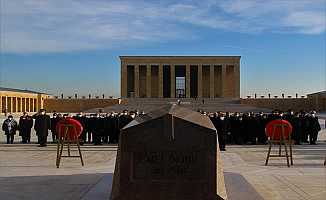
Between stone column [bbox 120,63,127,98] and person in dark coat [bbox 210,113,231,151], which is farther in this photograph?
stone column [bbox 120,63,127,98]

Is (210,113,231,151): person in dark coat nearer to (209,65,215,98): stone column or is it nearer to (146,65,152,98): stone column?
(209,65,215,98): stone column

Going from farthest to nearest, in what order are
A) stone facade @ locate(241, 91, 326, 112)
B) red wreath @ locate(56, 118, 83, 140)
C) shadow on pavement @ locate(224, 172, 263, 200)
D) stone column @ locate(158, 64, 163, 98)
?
stone column @ locate(158, 64, 163, 98)
stone facade @ locate(241, 91, 326, 112)
red wreath @ locate(56, 118, 83, 140)
shadow on pavement @ locate(224, 172, 263, 200)

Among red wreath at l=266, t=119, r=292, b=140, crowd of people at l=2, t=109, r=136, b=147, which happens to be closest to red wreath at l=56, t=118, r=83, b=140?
red wreath at l=266, t=119, r=292, b=140

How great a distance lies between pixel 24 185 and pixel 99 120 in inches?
414

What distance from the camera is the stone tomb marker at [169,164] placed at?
Result: 19.3ft

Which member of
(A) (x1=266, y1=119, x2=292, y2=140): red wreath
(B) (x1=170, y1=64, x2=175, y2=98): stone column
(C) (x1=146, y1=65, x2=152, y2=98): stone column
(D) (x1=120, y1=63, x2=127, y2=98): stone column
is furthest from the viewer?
(C) (x1=146, y1=65, x2=152, y2=98): stone column

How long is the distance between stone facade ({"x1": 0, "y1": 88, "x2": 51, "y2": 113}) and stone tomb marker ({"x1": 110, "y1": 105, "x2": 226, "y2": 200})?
184 feet

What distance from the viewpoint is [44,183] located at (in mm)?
8953

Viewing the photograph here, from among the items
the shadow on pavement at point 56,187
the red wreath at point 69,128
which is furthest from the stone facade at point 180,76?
the shadow on pavement at point 56,187

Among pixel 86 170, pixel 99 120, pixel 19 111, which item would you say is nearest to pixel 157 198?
pixel 86 170

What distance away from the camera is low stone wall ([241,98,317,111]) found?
6675 centimetres

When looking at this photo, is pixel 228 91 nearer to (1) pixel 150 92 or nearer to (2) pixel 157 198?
(1) pixel 150 92

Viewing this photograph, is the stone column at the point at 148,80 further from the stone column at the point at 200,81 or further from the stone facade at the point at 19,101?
the stone facade at the point at 19,101

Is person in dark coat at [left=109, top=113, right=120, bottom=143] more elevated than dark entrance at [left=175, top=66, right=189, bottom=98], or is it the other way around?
dark entrance at [left=175, top=66, right=189, bottom=98]
